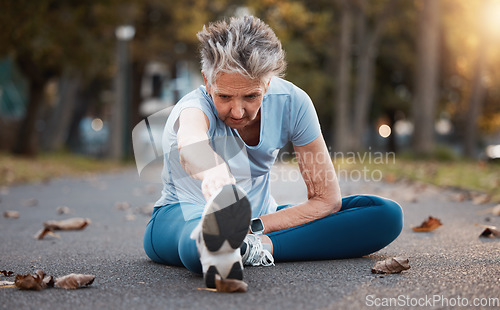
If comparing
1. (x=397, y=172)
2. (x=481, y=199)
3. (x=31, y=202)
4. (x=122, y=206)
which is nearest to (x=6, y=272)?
(x=122, y=206)

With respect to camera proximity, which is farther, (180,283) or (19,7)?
(19,7)

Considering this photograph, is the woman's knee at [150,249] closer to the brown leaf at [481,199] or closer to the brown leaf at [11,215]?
the brown leaf at [11,215]

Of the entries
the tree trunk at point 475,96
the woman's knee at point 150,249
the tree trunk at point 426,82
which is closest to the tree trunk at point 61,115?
the tree trunk at point 426,82

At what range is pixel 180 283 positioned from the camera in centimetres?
311

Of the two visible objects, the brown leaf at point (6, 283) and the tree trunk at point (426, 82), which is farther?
the tree trunk at point (426, 82)

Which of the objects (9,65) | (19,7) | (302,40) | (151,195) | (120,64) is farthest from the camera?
(302,40)

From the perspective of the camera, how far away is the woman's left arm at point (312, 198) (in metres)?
3.61

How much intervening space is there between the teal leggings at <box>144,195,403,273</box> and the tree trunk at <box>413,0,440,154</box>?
53.9 feet

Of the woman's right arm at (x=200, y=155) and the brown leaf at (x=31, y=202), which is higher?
the woman's right arm at (x=200, y=155)

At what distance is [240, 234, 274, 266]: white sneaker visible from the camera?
3.39 meters

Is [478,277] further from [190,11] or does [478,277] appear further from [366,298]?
[190,11]

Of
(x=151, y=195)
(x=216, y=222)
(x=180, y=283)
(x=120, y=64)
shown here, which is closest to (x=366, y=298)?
(x=216, y=222)

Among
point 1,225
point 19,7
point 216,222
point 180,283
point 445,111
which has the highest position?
point 19,7

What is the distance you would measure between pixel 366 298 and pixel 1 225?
4398mm
